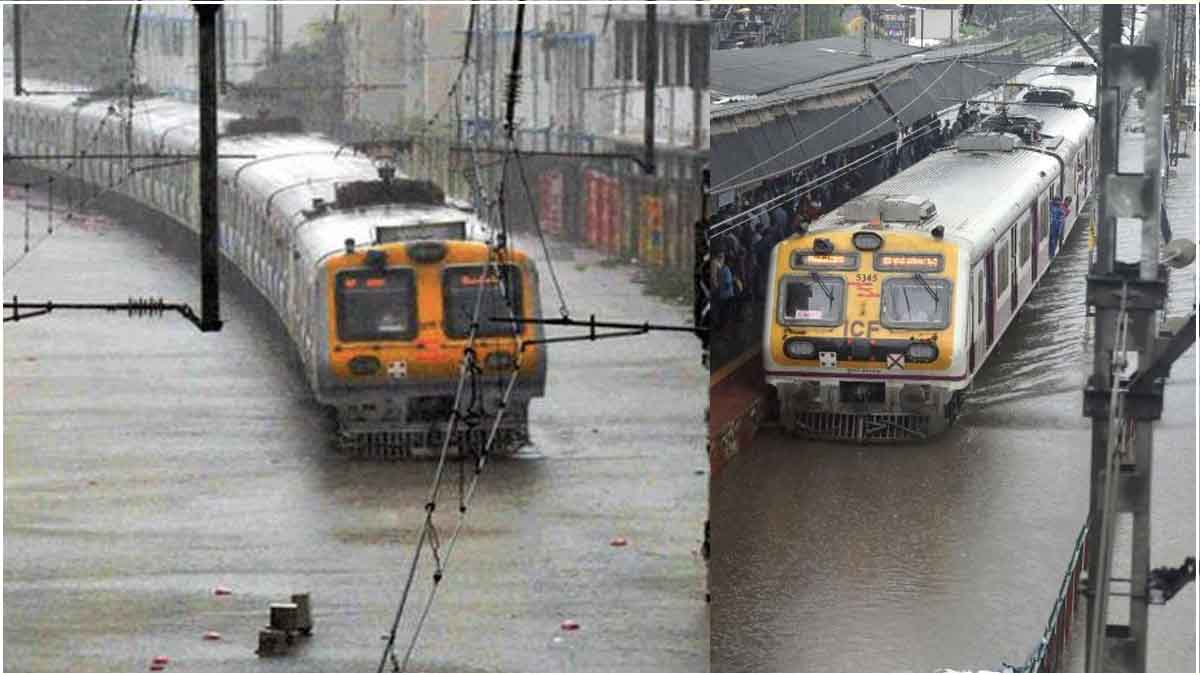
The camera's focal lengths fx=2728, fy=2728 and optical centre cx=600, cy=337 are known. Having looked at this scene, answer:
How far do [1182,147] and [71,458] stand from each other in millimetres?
5688

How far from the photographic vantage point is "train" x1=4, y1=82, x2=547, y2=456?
24.6ft

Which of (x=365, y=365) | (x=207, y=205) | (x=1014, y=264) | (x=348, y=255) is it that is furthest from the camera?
(x=365, y=365)

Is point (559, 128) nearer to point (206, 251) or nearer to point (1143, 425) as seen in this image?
point (206, 251)

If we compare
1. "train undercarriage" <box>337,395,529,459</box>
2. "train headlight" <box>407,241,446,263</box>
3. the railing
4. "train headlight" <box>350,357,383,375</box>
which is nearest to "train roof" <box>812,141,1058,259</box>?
the railing

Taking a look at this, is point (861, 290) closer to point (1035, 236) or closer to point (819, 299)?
point (819, 299)

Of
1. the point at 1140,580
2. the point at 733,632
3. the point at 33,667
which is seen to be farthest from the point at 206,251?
the point at 1140,580

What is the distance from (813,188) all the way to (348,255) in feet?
14.1

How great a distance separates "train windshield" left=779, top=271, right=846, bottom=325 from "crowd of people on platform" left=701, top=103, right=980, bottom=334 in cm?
4

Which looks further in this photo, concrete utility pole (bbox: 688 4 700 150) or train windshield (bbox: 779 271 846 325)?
concrete utility pole (bbox: 688 4 700 150)

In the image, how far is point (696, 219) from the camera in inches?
305

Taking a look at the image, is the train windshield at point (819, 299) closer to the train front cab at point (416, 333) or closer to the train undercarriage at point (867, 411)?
the train undercarriage at point (867, 411)

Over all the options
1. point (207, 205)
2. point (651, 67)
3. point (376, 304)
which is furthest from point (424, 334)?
point (207, 205)

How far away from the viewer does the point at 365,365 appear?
766cm

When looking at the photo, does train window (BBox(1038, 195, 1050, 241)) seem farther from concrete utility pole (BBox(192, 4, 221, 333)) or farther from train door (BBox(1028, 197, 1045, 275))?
concrete utility pole (BBox(192, 4, 221, 333))
